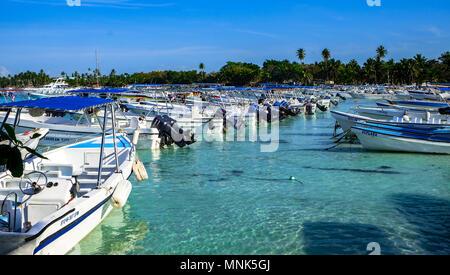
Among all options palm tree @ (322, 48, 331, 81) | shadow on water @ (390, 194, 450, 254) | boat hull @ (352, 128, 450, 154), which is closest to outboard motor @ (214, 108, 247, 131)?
boat hull @ (352, 128, 450, 154)

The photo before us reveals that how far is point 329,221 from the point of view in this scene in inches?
396

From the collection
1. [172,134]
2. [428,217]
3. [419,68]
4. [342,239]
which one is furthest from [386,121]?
[419,68]

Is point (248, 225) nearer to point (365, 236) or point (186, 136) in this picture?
point (365, 236)

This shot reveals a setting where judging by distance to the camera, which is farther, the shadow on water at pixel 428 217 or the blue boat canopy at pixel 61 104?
the shadow on water at pixel 428 217

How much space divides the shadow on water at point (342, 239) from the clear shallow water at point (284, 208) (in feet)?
0.07

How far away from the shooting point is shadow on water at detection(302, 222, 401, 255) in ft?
27.9

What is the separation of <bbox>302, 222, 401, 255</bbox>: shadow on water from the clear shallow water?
0.02 metres

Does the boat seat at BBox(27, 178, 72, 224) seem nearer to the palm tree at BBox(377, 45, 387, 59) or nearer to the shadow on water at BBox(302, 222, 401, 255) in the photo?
the shadow on water at BBox(302, 222, 401, 255)

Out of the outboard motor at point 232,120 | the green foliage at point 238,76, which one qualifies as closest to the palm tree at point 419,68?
the green foliage at point 238,76

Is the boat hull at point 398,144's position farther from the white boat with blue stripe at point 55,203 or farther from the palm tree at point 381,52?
the palm tree at point 381,52

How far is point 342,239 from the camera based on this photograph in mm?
9031

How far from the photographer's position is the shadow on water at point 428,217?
349 inches
